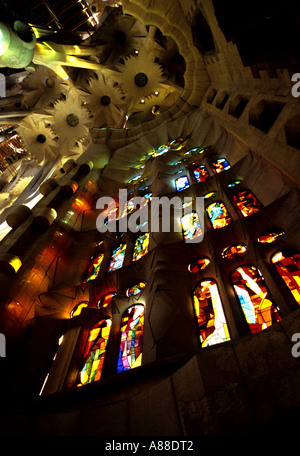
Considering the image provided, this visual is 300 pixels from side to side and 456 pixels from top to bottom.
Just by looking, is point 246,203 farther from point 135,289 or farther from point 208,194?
point 135,289

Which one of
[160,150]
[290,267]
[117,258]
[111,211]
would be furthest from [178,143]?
[290,267]

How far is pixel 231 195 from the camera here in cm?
871

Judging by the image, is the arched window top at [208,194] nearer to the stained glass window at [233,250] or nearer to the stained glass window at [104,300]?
the stained glass window at [233,250]

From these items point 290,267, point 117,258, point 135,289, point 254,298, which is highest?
point 117,258

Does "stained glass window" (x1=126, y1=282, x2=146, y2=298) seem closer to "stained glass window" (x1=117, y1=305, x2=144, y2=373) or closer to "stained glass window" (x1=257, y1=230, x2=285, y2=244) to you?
"stained glass window" (x1=117, y1=305, x2=144, y2=373)

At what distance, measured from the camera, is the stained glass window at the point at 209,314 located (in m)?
4.88

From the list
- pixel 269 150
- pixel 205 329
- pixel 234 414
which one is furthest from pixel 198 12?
pixel 234 414

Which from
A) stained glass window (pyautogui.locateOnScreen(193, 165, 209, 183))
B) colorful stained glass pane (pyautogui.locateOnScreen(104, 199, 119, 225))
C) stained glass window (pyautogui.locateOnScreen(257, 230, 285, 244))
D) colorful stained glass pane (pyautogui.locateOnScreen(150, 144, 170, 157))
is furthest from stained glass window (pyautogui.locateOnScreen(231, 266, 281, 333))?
colorful stained glass pane (pyautogui.locateOnScreen(150, 144, 170, 157))

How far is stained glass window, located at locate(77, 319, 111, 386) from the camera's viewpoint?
18.0 feet

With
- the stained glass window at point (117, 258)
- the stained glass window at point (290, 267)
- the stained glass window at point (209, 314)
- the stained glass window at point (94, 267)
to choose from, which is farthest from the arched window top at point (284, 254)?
the stained glass window at point (94, 267)

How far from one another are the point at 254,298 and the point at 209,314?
0.95m

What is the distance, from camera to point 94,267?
384 inches

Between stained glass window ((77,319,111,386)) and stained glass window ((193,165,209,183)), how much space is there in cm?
707

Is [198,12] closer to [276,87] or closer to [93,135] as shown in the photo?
[276,87]
